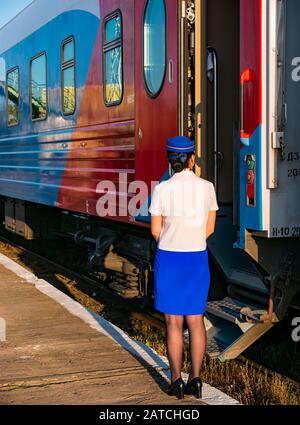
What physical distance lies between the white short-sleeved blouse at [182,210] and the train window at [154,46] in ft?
7.05

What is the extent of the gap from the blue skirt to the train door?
1.94 meters

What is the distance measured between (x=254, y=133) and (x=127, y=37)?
2386 mm

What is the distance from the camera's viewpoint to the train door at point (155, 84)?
19.5 feet

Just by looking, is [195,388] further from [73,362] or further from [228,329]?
[228,329]

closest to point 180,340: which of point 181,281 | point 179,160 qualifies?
point 181,281

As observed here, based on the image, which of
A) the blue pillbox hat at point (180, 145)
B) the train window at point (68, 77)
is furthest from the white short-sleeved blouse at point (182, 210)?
the train window at point (68, 77)

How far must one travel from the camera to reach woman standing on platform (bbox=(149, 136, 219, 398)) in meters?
4.22

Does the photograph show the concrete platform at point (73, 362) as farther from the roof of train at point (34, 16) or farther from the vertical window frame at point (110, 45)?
the roof of train at point (34, 16)

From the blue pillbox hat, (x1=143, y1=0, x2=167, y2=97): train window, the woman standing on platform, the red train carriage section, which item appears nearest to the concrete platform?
the woman standing on platform

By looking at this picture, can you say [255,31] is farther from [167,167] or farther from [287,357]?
[287,357]

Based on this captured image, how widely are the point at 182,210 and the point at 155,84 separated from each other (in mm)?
2391

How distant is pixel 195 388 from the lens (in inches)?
169

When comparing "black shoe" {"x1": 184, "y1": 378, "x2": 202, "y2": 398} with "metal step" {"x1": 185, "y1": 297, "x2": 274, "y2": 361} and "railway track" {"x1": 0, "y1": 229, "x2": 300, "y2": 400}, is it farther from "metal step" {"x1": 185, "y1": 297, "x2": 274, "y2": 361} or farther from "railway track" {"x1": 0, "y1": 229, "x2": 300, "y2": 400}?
"railway track" {"x1": 0, "y1": 229, "x2": 300, "y2": 400}

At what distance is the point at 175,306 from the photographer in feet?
13.9
